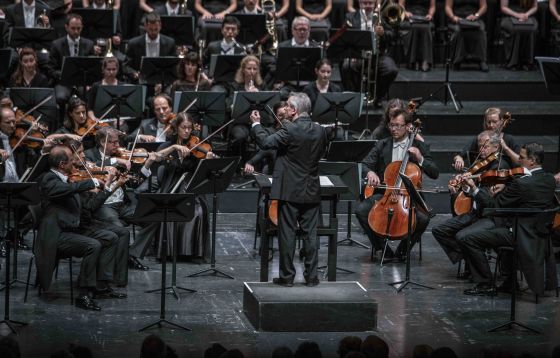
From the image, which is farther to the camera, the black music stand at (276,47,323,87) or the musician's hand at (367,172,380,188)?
the black music stand at (276,47,323,87)

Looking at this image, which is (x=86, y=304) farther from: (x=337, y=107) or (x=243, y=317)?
(x=337, y=107)

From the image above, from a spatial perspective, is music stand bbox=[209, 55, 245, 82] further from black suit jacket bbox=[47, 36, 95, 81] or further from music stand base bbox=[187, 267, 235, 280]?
music stand base bbox=[187, 267, 235, 280]

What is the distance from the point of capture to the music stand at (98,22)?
12602 mm

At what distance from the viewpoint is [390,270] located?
9.79m

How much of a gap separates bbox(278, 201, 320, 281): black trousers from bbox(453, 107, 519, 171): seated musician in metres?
2.27

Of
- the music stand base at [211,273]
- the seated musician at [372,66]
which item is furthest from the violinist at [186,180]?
the seated musician at [372,66]

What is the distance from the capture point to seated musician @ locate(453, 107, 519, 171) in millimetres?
9914

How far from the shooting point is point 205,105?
10961mm

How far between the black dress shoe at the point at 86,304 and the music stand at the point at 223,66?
4.12 m

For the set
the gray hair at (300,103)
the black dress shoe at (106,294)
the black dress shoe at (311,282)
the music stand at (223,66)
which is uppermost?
the music stand at (223,66)

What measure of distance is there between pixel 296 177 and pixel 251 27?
5.33 metres

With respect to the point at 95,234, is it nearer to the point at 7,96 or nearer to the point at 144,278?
the point at 144,278

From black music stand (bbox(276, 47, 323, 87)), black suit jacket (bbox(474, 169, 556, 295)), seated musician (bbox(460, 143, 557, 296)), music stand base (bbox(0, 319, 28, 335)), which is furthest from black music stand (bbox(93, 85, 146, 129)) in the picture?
black suit jacket (bbox(474, 169, 556, 295))

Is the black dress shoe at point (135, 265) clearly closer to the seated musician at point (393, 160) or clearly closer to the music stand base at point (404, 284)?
the seated musician at point (393, 160)
